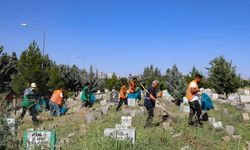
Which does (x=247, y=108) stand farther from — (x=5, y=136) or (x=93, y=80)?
(x=93, y=80)

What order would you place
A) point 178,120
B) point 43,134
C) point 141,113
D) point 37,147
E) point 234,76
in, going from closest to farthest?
point 37,147 → point 43,134 → point 178,120 → point 141,113 → point 234,76

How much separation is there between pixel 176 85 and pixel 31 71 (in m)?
12.7

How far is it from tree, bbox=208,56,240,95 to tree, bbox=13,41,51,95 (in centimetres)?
1414

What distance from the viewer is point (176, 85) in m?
26.7

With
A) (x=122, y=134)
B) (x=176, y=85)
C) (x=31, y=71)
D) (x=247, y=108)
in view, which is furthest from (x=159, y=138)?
(x=31, y=71)

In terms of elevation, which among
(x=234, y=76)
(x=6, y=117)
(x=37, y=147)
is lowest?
(x=37, y=147)

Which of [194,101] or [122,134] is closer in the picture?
[122,134]

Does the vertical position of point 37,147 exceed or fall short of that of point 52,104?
it falls short

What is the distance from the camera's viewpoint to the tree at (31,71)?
3231cm

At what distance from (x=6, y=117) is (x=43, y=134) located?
105cm

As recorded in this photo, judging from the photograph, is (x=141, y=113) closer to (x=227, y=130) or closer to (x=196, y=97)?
(x=196, y=97)

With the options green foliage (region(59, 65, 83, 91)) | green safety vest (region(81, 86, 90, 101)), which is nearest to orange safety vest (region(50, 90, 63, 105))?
green safety vest (region(81, 86, 90, 101))

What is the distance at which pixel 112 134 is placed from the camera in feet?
27.2

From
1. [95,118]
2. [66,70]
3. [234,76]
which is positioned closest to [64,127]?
[95,118]
